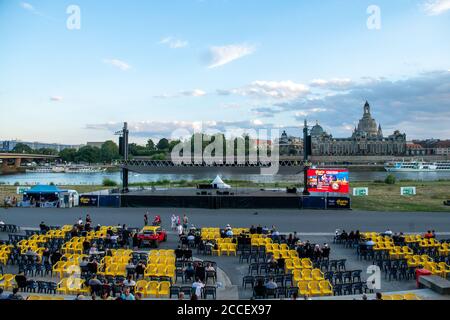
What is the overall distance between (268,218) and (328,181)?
7452 mm

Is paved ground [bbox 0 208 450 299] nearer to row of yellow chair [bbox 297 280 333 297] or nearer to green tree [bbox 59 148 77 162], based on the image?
row of yellow chair [bbox 297 280 333 297]

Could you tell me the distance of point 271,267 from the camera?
1404 centimetres

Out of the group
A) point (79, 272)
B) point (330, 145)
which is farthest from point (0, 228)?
point (330, 145)

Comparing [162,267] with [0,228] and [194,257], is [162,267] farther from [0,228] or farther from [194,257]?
[0,228]

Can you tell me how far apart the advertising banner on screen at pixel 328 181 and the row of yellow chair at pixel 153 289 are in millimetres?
23262

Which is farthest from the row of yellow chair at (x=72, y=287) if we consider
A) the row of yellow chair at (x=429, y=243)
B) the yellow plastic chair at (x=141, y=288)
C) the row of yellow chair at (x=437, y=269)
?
the row of yellow chair at (x=429, y=243)

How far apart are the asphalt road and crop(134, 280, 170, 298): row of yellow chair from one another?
523 inches

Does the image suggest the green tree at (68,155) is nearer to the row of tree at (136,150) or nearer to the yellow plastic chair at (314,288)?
the row of tree at (136,150)

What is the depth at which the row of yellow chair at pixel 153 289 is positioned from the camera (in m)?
10.9

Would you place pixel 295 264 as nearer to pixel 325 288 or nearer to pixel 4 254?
pixel 325 288

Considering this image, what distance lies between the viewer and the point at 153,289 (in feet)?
37.0

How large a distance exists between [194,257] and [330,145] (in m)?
168

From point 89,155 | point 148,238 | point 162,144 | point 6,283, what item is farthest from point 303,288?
point 162,144

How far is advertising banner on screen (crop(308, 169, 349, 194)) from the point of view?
32.4m
